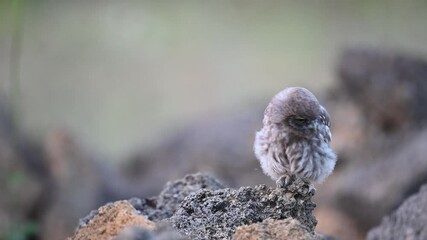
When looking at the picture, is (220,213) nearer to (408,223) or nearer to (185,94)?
(408,223)

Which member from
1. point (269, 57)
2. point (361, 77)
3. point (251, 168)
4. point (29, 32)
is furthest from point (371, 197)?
point (29, 32)

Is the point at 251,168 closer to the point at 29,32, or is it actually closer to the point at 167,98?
the point at 167,98

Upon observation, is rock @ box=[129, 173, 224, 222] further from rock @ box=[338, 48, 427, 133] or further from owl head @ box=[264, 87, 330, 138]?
rock @ box=[338, 48, 427, 133]

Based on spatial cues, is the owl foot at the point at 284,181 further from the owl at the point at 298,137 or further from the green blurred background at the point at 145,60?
the green blurred background at the point at 145,60

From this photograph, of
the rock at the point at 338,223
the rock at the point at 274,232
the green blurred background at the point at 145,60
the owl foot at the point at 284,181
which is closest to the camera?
the rock at the point at 274,232

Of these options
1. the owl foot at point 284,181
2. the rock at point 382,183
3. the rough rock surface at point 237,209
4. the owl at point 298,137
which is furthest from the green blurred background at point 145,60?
the rough rock surface at point 237,209

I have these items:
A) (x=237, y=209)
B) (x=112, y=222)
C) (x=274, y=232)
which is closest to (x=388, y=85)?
(x=237, y=209)

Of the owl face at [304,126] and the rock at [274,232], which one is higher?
the owl face at [304,126]
